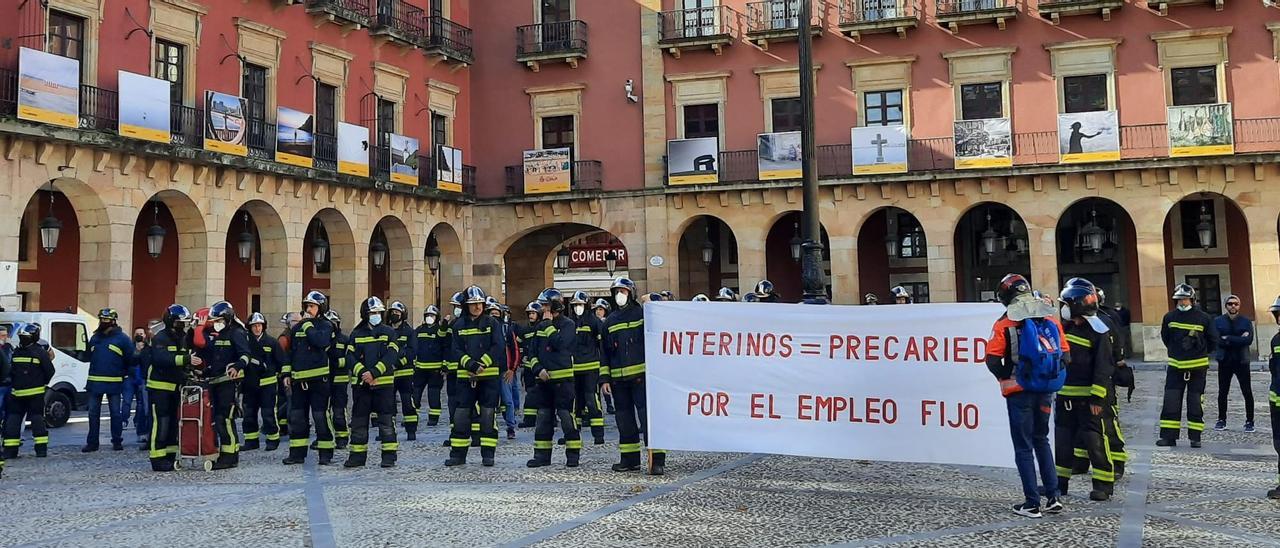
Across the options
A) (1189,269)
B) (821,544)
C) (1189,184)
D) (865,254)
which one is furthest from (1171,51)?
(821,544)

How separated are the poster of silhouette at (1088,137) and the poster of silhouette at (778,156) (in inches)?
248

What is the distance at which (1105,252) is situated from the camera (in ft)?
91.9

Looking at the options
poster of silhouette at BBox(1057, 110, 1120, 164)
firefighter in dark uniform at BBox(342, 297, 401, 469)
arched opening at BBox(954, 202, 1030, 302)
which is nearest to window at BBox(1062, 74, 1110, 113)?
poster of silhouette at BBox(1057, 110, 1120, 164)

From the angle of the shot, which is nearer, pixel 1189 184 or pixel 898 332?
pixel 898 332

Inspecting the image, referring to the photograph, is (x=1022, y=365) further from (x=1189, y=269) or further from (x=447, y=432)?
(x=1189, y=269)

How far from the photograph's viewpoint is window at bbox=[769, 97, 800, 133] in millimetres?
26766

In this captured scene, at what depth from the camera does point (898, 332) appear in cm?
827

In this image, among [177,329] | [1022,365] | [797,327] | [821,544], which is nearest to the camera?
[821,544]

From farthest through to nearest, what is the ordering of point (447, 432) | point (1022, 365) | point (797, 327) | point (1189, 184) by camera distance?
1. point (1189, 184)
2. point (447, 432)
3. point (797, 327)
4. point (1022, 365)

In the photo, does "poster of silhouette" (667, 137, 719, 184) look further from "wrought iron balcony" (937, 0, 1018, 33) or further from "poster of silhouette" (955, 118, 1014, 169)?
"wrought iron balcony" (937, 0, 1018, 33)

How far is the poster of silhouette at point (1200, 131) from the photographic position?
23641 mm

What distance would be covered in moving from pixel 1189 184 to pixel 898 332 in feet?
63.8

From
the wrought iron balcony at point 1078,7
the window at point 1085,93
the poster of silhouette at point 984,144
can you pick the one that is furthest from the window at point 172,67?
the window at point 1085,93

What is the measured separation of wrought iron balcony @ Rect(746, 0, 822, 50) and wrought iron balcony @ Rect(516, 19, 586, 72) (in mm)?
4569
